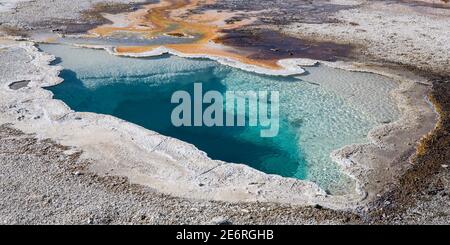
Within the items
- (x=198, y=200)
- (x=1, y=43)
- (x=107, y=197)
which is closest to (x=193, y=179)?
(x=198, y=200)

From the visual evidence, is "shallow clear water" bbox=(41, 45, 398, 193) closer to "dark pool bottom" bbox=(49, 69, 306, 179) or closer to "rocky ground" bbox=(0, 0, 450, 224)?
"dark pool bottom" bbox=(49, 69, 306, 179)

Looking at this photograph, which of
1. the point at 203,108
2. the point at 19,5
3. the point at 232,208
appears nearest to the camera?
the point at 232,208

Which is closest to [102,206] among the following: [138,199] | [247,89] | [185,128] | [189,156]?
[138,199]

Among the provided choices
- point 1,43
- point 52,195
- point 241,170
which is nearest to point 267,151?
point 241,170
